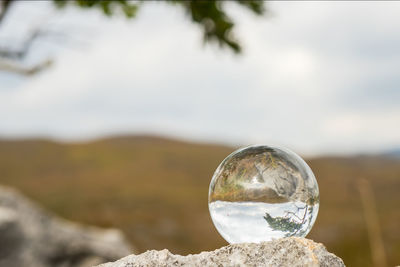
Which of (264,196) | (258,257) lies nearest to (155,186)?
(264,196)

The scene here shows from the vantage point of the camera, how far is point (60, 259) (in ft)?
39.3

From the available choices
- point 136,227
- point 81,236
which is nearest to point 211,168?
point 136,227

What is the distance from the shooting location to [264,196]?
10.6 ft

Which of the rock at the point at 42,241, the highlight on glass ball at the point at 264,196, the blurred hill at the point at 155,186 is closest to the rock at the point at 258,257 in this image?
the highlight on glass ball at the point at 264,196

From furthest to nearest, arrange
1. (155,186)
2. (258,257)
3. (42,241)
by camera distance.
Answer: (155,186)
(42,241)
(258,257)

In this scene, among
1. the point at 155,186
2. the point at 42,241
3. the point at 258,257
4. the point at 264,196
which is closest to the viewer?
the point at 258,257

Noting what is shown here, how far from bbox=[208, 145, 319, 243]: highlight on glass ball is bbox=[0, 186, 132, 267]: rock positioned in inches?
343

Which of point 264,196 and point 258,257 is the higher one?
point 264,196

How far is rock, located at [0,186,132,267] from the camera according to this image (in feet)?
35.7

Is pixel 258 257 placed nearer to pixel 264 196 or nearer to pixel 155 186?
pixel 264 196

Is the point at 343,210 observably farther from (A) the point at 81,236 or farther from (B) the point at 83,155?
(A) the point at 81,236

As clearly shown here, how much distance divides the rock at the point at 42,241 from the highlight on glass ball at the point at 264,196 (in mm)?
8714

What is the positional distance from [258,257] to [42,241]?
32.4ft

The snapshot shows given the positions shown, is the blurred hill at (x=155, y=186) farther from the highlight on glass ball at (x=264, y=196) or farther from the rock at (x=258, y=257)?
the rock at (x=258, y=257)
